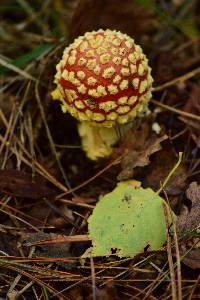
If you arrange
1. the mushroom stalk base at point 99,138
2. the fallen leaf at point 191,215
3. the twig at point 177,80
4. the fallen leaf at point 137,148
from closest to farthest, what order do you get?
1. the fallen leaf at point 191,215
2. the fallen leaf at point 137,148
3. the mushroom stalk base at point 99,138
4. the twig at point 177,80

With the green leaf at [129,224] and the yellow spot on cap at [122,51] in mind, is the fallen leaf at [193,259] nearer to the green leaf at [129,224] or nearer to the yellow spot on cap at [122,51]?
the green leaf at [129,224]

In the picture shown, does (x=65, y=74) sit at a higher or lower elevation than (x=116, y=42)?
lower

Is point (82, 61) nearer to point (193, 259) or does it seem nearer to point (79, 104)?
point (79, 104)

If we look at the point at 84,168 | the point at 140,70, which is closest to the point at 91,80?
the point at 140,70

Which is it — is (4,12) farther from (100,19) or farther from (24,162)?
(24,162)

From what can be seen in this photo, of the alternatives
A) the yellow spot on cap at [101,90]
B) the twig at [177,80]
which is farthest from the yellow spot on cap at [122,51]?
the twig at [177,80]

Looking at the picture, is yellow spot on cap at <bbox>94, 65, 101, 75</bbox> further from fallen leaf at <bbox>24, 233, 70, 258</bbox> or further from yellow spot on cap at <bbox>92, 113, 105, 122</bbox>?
fallen leaf at <bbox>24, 233, 70, 258</bbox>

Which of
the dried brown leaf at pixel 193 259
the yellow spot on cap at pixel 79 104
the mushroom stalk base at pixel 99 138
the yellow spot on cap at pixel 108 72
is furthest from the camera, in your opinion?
the mushroom stalk base at pixel 99 138
